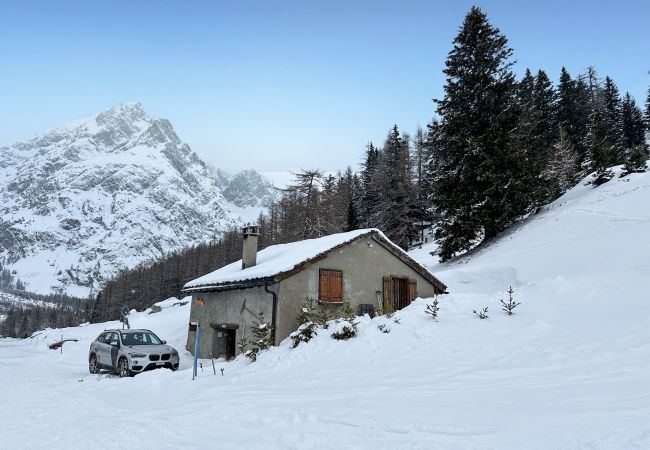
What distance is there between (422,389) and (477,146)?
20357mm

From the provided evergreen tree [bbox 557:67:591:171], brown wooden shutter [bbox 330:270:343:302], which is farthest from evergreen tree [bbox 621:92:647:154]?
brown wooden shutter [bbox 330:270:343:302]

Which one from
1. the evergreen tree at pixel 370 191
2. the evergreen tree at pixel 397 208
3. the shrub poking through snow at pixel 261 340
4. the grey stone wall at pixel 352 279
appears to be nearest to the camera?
the shrub poking through snow at pixel 261 340

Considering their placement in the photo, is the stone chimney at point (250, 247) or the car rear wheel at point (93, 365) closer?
the car rear wheel at point (93, 365)

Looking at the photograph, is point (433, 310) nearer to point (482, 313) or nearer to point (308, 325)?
point (482, 313)

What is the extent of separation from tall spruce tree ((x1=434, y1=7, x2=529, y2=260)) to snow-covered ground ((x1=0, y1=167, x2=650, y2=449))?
8308 millimetres

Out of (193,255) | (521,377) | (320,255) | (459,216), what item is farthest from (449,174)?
(193,255)

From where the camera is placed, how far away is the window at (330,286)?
17141mm

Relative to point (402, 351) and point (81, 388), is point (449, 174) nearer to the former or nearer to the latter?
point (402, 351)

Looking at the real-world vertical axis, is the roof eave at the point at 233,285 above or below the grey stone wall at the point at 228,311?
above

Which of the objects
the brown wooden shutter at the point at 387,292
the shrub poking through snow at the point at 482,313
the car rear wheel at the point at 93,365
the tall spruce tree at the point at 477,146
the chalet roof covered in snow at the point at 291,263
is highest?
the tall spruce tree at the point at 477,146

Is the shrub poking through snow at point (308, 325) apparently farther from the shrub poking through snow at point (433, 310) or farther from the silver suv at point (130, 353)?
the silver suv at point (130, 353)

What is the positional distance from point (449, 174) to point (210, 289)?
16.0m

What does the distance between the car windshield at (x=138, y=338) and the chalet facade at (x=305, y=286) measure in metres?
2.35

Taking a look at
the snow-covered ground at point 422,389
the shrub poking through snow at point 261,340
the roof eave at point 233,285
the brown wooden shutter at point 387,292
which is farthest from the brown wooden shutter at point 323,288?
the snow-covered ground at point 422,389
